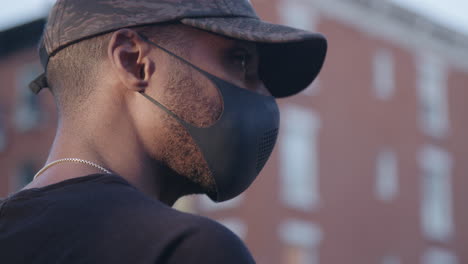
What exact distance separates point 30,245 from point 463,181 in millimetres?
25289

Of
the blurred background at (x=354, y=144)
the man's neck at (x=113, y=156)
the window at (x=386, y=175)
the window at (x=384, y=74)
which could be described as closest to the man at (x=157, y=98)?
the man's neck at (x=113, y=156)

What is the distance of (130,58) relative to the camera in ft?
5.92

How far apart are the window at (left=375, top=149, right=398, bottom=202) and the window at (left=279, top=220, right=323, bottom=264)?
10.2ft

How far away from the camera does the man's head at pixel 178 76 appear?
71.0 inches

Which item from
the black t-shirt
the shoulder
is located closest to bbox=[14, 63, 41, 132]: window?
the black t-shirt

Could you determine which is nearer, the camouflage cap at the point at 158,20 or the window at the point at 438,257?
the camouflage cap at the point at 158,20

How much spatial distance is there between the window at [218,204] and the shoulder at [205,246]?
17689mm

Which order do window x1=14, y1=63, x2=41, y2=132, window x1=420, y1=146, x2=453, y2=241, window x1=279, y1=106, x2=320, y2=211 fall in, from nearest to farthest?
window x1=279, y1=106, x2=320, y2=211 → window x1=14, y1=63, x2=41, y2=132 → window x1=420, y1=146, x2=453, y2=241

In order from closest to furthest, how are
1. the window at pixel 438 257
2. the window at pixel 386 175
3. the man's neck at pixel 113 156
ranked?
the man's neck at pixel 113 156 < the window at pixel 386 175 < the window at pixel 438 257

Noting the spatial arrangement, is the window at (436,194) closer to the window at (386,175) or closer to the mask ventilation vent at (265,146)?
the window at (386,175)

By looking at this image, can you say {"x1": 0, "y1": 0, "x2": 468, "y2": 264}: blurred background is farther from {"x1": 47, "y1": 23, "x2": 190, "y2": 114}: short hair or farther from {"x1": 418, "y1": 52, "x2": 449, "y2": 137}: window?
{"x1": 47, "y1": 23, "x2": 190, "y2": 114}: short hair

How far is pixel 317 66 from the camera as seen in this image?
2.17 metres

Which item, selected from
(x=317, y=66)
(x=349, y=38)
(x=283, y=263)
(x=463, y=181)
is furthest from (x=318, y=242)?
(x=317, y=66)

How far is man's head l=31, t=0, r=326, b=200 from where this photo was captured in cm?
180
